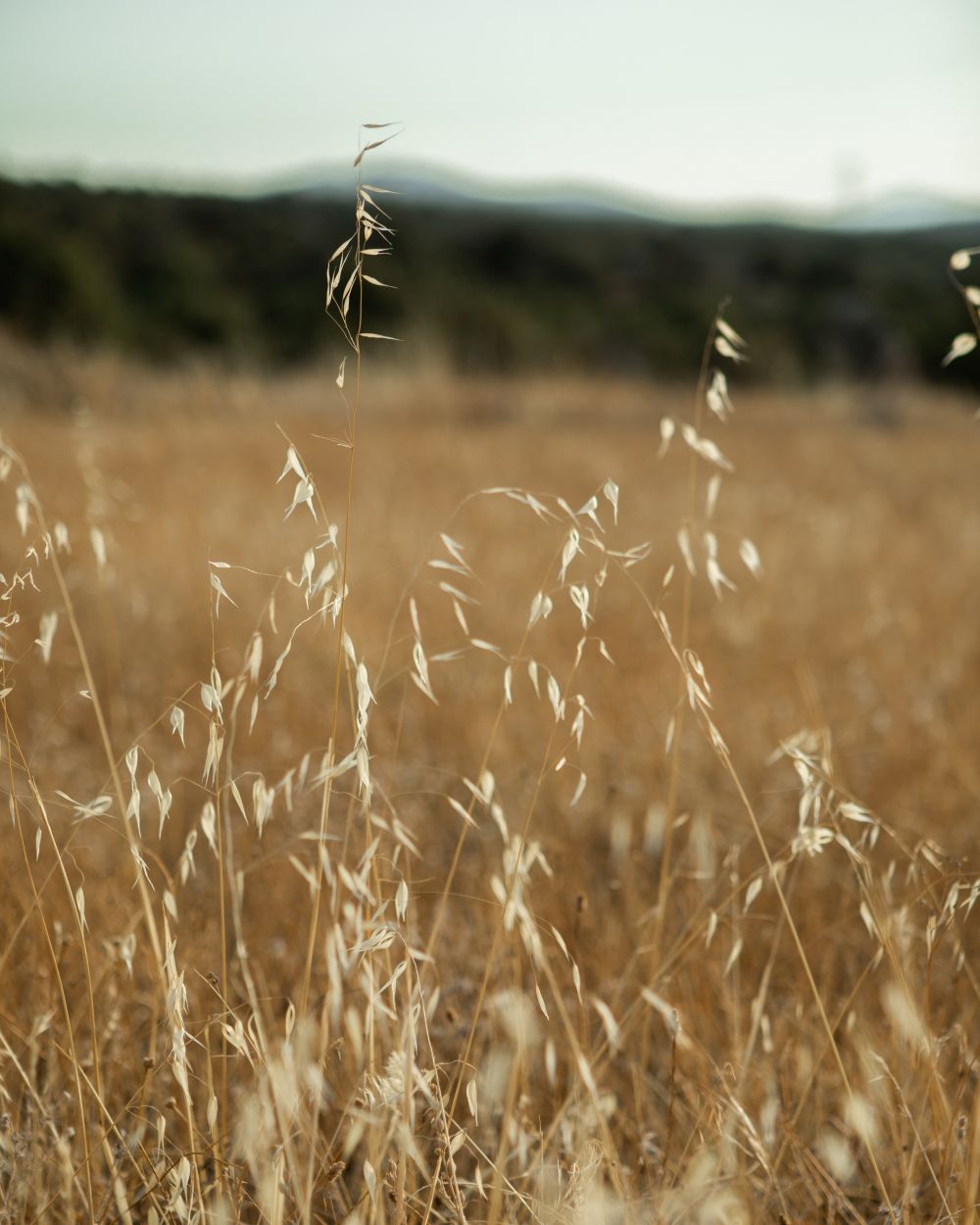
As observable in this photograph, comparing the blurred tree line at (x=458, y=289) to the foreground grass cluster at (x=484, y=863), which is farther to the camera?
the blurred tree line at (x=458, y=289)

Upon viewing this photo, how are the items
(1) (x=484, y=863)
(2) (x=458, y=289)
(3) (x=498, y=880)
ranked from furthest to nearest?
(2) (x=458, y=289) < (1) (x=484, y=863) < (3) (x=498, y=880)

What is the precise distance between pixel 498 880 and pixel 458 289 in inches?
1121

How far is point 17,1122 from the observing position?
1.12m

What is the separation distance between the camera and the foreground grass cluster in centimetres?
88

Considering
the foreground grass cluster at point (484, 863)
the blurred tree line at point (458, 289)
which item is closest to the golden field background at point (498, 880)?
the foreground grass cluster at point (484, 863)

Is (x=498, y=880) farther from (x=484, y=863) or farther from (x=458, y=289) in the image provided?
(x=458, y=289)

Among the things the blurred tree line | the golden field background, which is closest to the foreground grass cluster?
the golden field background

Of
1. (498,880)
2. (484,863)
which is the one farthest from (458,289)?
(498,880)

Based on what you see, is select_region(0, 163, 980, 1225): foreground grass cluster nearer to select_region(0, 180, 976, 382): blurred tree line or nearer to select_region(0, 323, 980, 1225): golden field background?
select_region(0, 323, 980, 1225): golden field background

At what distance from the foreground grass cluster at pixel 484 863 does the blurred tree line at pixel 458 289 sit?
11283 mm

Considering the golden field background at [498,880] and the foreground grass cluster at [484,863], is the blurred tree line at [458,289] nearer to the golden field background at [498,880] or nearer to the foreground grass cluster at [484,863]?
the golden field background at [498,880]

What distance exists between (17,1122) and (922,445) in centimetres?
779

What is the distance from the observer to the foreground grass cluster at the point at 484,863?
881 mm

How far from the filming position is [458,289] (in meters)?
27.6
